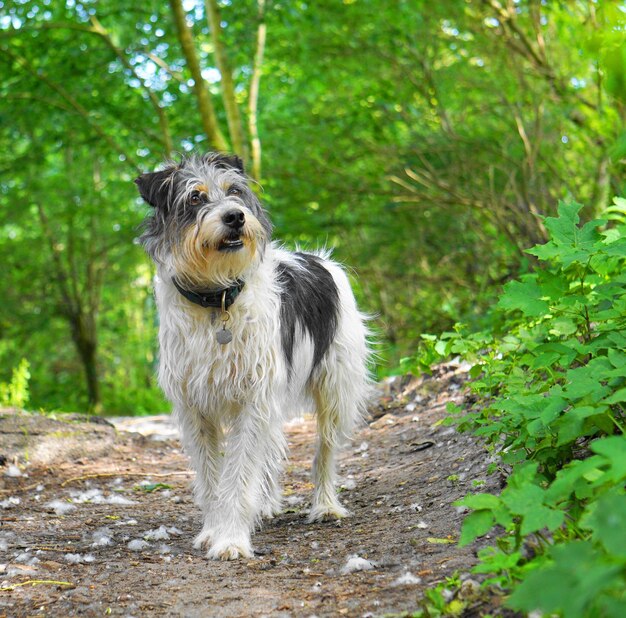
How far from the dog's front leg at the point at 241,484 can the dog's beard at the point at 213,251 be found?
2.34 feet

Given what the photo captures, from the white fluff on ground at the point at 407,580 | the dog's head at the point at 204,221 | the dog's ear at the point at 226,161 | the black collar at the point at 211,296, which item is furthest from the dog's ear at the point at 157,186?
the white fluff on ground at the point at 407,580

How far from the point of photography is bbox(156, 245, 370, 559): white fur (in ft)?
13.7

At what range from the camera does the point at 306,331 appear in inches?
185

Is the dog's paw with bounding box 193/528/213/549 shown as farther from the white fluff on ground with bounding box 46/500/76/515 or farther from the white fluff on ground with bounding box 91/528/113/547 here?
the white fluff on ground with bounding box 46/500/76/515

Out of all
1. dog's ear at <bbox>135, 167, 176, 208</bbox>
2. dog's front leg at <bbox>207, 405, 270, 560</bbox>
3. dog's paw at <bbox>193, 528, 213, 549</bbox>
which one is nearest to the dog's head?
dog's ear at <bbox>135, 167, 176, 208</bbox>

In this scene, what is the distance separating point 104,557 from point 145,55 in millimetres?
8547

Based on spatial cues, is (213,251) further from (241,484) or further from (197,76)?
(197,76)

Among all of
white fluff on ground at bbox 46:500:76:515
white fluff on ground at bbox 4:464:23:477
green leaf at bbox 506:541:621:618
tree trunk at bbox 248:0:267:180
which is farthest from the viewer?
tree trunk at bbox 248:0:267:180

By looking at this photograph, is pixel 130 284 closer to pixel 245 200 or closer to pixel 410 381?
pixel 410 381

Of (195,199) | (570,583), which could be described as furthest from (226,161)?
(570,583)

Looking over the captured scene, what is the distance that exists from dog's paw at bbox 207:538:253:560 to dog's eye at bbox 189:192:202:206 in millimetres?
1712

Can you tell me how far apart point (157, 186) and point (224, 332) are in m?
0.89

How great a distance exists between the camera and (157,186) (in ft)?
14.4

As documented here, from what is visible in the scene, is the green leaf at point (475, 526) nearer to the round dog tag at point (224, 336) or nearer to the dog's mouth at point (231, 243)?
the round dog tag at point (224, 336)
